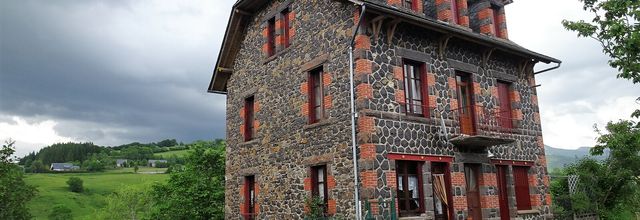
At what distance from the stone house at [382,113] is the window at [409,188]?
0.11 feet

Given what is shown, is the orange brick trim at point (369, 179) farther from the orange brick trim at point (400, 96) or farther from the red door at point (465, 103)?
A: the red door at point (465, 103)

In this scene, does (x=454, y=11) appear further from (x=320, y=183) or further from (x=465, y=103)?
(x=320, y=183)

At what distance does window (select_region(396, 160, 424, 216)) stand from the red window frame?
1.43 metres

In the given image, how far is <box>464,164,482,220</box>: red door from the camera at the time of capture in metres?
13.7

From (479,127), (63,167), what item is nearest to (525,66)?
(479,127)

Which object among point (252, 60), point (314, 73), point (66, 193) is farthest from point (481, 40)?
point (66, 193)

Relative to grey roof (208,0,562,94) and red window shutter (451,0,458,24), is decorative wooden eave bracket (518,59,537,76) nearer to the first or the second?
grey roof (208,0,562,94)

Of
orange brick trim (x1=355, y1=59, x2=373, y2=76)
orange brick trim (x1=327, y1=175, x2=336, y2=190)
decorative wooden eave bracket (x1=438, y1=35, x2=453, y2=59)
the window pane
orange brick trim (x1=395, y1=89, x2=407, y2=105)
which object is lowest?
the window pane

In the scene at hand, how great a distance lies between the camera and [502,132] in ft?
49.6

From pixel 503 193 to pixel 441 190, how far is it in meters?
3.65

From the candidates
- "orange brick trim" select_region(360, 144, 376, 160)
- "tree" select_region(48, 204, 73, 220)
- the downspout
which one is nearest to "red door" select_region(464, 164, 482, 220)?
"orange brick trim" select_region(360, 144, 376, 160)

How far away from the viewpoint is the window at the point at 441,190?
41.1ft

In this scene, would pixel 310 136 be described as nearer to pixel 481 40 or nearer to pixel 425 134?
pixel 425 134

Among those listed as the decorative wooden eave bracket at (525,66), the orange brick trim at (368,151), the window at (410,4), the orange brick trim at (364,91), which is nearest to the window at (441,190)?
the orange brick trim at (368,151)
